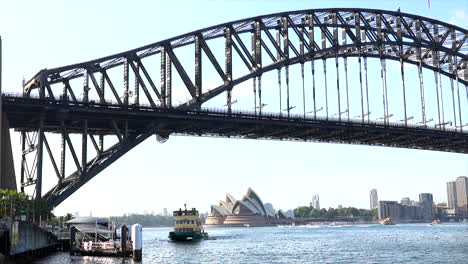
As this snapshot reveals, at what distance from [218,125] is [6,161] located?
2762 cm

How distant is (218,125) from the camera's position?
263 feet

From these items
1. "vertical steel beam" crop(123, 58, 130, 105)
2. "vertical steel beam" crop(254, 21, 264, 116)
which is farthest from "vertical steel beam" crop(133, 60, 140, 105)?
"vertical steel beam" crop(254, 21, 264, 116)

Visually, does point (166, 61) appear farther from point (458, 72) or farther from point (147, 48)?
point (458, 72)

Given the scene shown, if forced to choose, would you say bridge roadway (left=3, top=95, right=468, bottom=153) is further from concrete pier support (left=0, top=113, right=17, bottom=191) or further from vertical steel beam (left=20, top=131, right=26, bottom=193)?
concrete pier support (left=0, top=113, right=17, bottom=191)

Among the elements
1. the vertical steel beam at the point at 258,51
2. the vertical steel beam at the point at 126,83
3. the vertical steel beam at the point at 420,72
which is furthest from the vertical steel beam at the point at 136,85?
the vertical steel beam at the point at 420,72

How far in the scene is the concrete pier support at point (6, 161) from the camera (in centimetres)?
6050

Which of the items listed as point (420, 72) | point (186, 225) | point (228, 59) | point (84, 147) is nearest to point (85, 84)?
point (84, 147)

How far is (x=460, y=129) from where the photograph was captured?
347ft

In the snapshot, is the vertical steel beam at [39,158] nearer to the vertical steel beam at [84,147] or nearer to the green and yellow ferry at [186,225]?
the vertical steel beam at [84,147]

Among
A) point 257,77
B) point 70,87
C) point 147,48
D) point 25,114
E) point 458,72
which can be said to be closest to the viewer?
point 25,114

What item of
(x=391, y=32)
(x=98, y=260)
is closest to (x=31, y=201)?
(x=98, y=260)

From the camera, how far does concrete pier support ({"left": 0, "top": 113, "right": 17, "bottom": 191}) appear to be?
60.5 meters

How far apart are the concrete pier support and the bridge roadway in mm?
2018

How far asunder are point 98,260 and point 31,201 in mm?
9634
